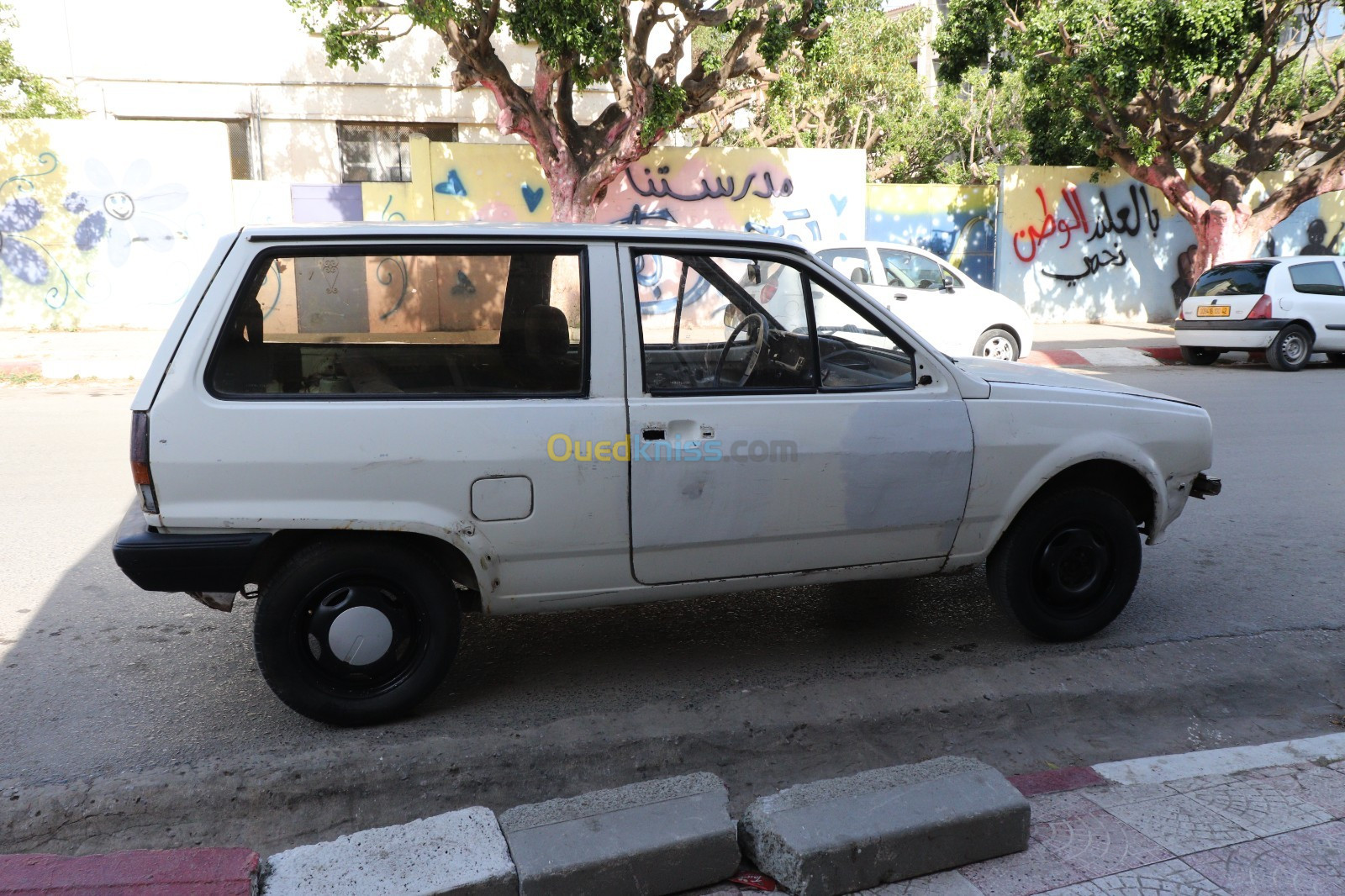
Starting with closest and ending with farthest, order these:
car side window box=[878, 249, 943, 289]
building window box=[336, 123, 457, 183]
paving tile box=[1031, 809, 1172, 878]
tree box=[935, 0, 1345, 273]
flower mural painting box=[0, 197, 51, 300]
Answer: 1. paving tile box=[1031, 809, 1172, 878]
2. car side window box=[878, 249, 943, 289]
3. tree box=[935, 0, 1345, 273]
4. flower mural painting box=[0, 197, 51, 300]
5. building window box=[336, 123, 457, 183]

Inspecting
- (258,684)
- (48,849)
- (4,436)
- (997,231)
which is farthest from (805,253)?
(997,231)

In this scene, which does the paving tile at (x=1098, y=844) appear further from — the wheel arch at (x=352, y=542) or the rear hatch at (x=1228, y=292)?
the rear hatch at (x=1228, y=292)

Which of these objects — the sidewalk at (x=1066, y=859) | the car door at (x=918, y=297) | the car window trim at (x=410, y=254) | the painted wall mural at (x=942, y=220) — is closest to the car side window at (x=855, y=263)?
the car door at (x=918, y=297)

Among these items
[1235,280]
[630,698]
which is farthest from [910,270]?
[630,698]

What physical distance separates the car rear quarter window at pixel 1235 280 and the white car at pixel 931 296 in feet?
11.4

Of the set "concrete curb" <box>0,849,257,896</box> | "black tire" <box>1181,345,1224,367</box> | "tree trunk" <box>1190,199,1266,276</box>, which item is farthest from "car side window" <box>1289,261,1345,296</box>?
"concrete curb" <box>0,849,257,896</box>

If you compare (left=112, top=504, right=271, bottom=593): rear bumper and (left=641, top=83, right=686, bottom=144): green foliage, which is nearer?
(left=112, top=504, right=271, bottom=593): rear bumper

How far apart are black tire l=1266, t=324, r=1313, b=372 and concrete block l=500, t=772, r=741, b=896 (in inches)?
534

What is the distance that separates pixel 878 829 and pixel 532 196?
645 inches

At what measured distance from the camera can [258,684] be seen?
12.9ft

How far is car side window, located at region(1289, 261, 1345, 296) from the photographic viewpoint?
1405 centimetres

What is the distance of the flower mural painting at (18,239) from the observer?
16172 millimetres

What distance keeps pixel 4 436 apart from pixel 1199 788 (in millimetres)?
9170

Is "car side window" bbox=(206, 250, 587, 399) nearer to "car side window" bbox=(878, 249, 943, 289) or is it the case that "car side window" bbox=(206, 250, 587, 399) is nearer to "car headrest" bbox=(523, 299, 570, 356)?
"car headrest" bbox=(523, 299, 570, 356)
